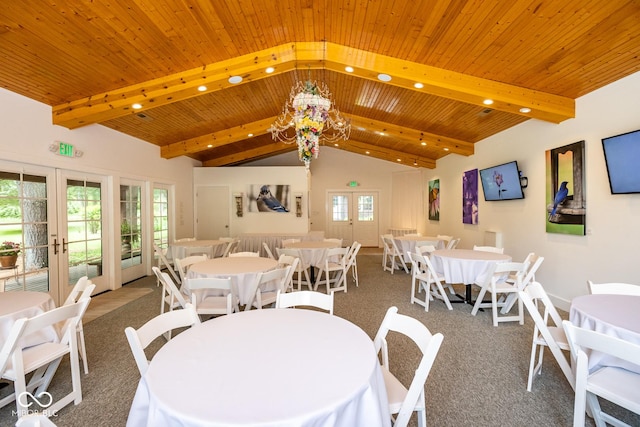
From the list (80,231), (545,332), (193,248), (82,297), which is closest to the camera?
(545,332)

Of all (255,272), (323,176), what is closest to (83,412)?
(255,272)

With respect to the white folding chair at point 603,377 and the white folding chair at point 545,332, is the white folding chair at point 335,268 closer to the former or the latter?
the white folding chair at point 545,332

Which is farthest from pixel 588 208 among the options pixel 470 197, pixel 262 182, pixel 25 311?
pixel 262 182

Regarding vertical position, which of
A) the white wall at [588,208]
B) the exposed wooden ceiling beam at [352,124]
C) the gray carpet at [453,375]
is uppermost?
the exposed wooden ceiling beam at [352,124]

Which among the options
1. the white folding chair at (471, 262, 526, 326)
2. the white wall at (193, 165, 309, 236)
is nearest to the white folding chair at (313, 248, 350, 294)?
the white folding chair at (471, 262, 526, 326)

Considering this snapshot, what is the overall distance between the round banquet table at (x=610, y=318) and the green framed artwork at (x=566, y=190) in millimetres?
1952

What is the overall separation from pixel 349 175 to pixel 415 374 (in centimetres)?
960

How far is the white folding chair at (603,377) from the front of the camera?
1.42 metres

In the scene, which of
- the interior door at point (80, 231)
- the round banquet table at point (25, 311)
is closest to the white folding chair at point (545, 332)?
the round banquet table at point (25, 311)

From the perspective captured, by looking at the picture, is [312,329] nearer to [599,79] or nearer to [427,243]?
[599,79]

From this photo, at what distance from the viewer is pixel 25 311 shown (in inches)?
85.6

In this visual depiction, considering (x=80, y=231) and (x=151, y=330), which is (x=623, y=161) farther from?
(x=80, y=231)

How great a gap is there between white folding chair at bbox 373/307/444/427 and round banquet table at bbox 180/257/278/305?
5.69 feet

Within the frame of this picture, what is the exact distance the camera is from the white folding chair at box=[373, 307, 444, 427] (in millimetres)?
1336
